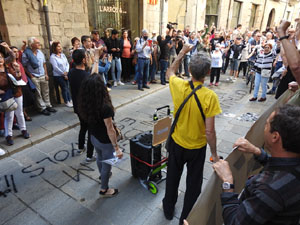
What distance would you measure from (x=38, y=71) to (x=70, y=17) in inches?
78.6

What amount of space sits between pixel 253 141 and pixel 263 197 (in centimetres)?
150

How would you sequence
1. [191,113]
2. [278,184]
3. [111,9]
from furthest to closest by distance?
[111,9]
[191,113]
[278,184]

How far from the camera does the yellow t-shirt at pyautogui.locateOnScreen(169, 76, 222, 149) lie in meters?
2.12

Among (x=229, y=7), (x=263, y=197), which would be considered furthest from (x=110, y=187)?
(x=229, y=7)

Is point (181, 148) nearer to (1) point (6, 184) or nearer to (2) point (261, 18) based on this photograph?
(1) point (6, 184)

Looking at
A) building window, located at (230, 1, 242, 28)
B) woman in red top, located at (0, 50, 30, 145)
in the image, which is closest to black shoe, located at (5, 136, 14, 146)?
woman in red top, located at (0, 50, 30, 145)

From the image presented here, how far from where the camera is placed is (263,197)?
1.14 m

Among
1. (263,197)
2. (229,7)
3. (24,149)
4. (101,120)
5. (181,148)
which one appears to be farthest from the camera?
(229,7)

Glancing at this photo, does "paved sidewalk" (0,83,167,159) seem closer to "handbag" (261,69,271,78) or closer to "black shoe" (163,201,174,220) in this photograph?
"black shoe" (163,201,174,220)

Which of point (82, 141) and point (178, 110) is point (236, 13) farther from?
point (178, 110)

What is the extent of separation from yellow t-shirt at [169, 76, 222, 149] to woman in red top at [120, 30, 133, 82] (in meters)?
6.37

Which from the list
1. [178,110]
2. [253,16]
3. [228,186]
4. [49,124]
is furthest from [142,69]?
[253,16]

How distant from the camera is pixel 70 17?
6359 mm

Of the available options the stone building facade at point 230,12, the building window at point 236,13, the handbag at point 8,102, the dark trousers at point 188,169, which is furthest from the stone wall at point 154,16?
the building window at point 236,13
